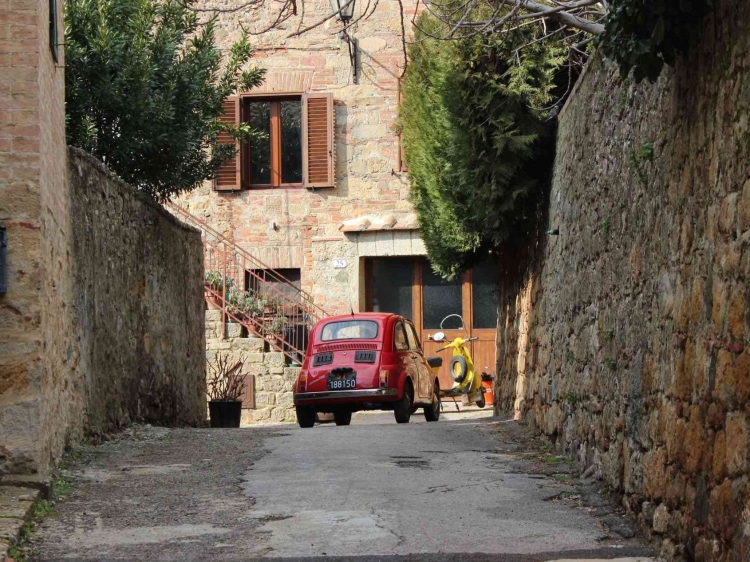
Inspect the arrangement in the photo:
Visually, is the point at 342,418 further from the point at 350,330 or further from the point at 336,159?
the point at 336,159

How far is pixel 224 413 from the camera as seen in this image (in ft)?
53.8

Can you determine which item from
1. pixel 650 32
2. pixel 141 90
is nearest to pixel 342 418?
pixel 141 90

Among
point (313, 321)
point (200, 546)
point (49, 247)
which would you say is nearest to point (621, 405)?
point (200, 546)

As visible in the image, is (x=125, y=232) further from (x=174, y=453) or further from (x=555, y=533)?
(x=555, y=533)

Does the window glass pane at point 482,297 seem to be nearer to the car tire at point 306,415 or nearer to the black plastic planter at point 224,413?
the black plastic planter at point 224,413

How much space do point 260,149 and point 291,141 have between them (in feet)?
2.08

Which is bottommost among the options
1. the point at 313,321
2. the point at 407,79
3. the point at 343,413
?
the point at 343,413

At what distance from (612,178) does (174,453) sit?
4.55 m

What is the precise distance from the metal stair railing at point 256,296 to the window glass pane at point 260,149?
1.56 metres

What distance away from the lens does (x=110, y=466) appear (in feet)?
29.0

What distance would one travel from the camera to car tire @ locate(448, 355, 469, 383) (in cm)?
2044

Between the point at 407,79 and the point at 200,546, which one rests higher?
the point at 407,79

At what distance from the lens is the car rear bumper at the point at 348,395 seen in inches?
578

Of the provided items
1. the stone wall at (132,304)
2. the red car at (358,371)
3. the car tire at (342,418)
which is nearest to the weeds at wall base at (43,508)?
the stone wall at (132,304)
